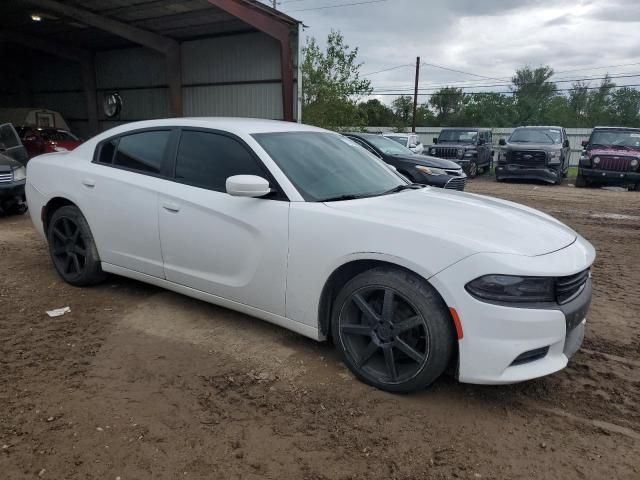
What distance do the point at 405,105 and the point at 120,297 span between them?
56849mm

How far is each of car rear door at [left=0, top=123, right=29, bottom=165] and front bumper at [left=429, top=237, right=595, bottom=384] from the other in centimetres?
864

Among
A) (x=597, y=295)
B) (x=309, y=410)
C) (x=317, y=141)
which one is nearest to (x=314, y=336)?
(x=309, y=410)

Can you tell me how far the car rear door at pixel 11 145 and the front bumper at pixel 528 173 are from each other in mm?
14635

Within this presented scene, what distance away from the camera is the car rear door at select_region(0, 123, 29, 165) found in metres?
8.66

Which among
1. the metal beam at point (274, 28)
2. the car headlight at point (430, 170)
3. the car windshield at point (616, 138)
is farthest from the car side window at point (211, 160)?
the car windshield at point (616, 138)

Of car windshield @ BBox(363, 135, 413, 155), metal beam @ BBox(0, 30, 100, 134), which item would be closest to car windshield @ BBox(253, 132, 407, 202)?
car windshield @ BBox(363, 135, 413, 155)

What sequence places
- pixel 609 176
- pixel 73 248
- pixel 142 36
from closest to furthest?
pixel 73 248
pixel 609 176
pixel 142 36

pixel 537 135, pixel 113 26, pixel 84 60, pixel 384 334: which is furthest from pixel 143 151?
pixel 84 60

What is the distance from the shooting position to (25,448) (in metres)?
2.41

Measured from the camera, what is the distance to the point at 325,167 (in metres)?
3.66

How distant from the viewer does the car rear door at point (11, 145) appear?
866 centimetres

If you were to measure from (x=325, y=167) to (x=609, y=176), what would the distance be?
15299mm

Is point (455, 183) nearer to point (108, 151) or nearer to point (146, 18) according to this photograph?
point (108, 151)

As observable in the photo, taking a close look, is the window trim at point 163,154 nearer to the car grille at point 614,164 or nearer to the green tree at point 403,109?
the car grille at point 614,164
